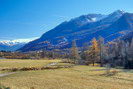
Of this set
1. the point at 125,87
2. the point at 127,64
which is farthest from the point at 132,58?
the point at 125,87

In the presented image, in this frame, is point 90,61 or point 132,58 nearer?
point 132,58

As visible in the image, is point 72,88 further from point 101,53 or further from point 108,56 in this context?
point 108,56

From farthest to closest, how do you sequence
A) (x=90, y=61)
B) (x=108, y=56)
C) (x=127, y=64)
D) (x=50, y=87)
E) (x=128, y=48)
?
(x=108, y=56)
(x=90, y=61)
(x=128, y=48)
(x=127, y=64)
(x=50, y=87)

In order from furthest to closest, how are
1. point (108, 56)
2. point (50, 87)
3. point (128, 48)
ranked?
point (108, 56)
point (128, 48)
point (50, 87)

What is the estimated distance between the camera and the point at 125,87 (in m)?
37.8

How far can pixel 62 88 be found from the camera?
3625 cm

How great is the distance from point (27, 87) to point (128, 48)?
7191 cm

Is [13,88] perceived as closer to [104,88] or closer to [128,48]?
[104,88]

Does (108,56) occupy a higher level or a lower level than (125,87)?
higher

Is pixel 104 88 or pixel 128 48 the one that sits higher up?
pixel 128 48

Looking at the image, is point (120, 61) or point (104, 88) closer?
point (104, 88)

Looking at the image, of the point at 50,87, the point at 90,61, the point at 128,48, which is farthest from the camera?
the point at 90,61

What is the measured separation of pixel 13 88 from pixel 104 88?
586 inches

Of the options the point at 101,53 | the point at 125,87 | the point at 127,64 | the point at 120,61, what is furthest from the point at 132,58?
the point at 125,87
